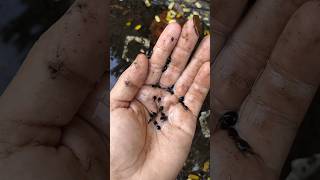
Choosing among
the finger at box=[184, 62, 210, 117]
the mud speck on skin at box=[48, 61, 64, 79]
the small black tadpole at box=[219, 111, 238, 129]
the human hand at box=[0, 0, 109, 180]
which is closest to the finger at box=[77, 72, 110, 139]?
the human hand at box=[0, 0, 109, 180]

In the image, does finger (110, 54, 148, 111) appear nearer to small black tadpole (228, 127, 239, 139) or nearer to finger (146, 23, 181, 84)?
finger (146, 23, 181, 84)

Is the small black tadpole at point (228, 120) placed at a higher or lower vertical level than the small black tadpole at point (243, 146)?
higher

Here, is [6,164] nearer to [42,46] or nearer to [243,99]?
[42,46]

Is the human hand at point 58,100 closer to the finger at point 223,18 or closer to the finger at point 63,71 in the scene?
the finger at point 63,71

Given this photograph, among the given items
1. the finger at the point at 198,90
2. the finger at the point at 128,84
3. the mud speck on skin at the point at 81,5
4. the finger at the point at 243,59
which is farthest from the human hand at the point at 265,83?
the mud speck on skin at the point at 81,5

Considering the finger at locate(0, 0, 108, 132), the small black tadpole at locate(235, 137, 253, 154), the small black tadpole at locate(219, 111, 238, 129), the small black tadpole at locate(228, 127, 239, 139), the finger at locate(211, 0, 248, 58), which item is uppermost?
the finger at locate(211, 0, 248, 58)

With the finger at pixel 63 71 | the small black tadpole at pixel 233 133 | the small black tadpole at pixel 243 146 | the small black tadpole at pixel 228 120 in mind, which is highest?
the finger at pixel 63 71
